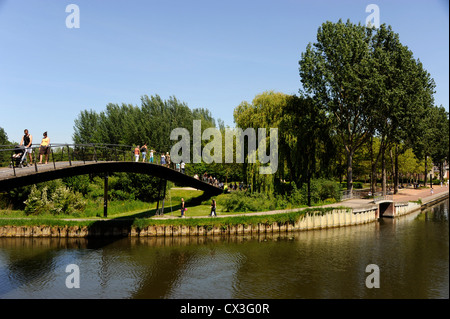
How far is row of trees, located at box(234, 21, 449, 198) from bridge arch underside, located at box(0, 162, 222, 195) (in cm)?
1217

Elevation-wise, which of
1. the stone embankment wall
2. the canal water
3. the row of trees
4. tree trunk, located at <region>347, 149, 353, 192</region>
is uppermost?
the row of trees

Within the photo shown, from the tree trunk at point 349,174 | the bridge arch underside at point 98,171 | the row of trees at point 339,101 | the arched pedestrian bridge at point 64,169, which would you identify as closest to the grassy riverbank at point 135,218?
the bridge arch underside at point 98,171

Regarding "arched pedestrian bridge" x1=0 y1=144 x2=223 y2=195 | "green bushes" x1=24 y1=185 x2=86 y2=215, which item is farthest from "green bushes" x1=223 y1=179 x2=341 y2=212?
"green bushes" x1=24 y1=185 x2=86 y2=215

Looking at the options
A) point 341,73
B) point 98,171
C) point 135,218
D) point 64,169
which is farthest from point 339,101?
point 64,169

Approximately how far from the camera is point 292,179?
4516 centimetres

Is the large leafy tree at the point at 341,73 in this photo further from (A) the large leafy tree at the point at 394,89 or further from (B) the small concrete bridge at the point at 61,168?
(B) the small concrete bridge at the point at 61,168

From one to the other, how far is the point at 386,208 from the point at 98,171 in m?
37.2

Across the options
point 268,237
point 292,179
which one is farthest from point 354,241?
point 292,179

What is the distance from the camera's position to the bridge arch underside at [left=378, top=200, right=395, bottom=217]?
44244mm

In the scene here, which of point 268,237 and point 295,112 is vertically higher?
point 295,112

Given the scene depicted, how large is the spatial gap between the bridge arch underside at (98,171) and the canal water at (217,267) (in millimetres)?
6447

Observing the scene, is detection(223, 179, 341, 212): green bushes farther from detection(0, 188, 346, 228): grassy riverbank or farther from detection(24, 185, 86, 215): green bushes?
detection(24, 185, 86, 215): green bushes
